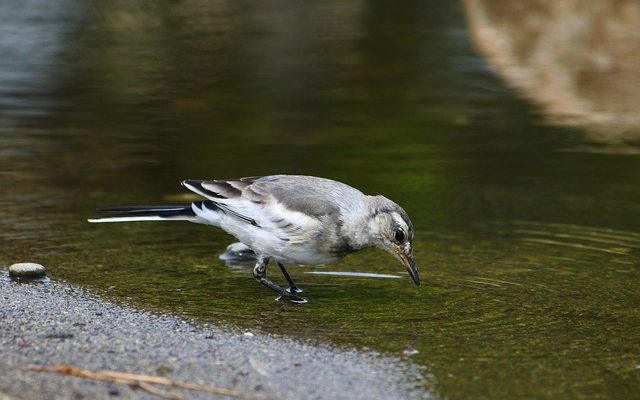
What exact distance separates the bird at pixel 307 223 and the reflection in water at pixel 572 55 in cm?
557

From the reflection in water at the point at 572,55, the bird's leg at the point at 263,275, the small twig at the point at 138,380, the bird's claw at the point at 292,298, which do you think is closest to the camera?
the small twig at the point at 138,380

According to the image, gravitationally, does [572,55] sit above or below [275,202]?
above

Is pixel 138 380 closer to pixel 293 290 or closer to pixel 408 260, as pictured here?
pixel 293 290

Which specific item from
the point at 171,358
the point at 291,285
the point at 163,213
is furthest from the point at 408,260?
the point at 171,358

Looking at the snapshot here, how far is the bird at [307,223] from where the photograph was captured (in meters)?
7.36

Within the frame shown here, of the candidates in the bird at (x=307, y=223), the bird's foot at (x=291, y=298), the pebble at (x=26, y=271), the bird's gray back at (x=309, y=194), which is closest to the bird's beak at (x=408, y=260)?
the bird at (x=307, y=223)

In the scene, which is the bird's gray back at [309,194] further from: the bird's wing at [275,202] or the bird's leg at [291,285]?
the bird's leg at [291,285]

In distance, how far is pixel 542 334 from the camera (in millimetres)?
6598

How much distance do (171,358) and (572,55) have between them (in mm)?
11577

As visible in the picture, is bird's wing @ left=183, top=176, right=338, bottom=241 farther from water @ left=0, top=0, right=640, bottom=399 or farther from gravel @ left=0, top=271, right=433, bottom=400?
gravel @ left=0, top=271, right=433, bottom=400

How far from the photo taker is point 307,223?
24.1 feet

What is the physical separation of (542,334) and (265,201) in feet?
6.72

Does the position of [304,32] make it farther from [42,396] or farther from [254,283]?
[42,396]

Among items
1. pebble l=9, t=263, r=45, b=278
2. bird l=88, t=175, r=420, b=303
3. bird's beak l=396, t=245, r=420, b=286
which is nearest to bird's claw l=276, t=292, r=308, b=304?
bird l=88, t=175, r=420, b=303
